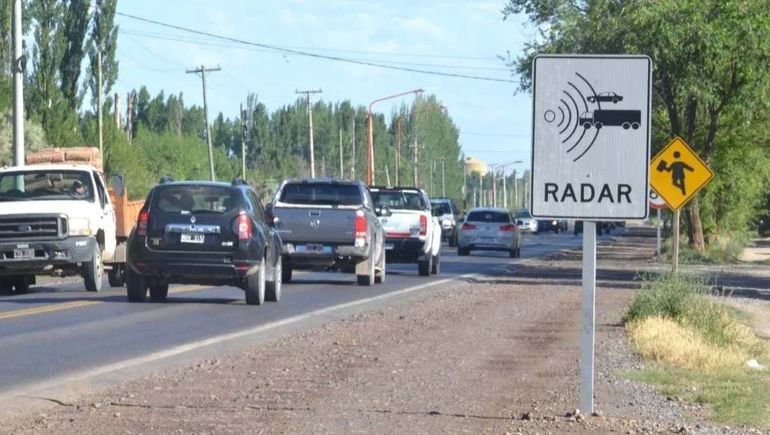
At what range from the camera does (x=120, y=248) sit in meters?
26.4

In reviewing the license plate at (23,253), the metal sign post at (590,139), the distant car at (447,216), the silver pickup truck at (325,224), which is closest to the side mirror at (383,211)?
the silver pickup truck at (325,224)

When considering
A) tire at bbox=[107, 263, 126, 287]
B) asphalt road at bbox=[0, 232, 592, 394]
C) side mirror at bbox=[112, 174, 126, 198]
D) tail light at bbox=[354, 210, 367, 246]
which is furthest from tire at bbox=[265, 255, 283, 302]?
tire at bbox=[107, 263, 126, 287]

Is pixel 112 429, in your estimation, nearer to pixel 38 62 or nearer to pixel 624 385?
pixel 624 385

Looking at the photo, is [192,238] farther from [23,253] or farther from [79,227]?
[23,253]

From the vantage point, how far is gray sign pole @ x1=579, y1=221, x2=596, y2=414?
10.7m

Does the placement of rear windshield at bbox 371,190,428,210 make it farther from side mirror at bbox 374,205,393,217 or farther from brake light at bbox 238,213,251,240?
brake light at bbox 238,213,251,240

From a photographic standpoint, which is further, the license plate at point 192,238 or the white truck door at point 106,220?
the white truck door at point 106,220

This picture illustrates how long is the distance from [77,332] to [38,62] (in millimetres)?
48398

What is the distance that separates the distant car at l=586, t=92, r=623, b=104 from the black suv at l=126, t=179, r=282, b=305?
1177cm

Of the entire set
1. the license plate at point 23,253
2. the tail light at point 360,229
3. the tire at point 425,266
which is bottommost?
the tire at point 425,266

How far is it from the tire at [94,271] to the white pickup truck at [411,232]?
9265mm

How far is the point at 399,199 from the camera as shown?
35.0m

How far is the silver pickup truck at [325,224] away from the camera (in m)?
27.4

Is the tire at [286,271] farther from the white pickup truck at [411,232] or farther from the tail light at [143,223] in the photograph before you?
the tail light at [143,223]
